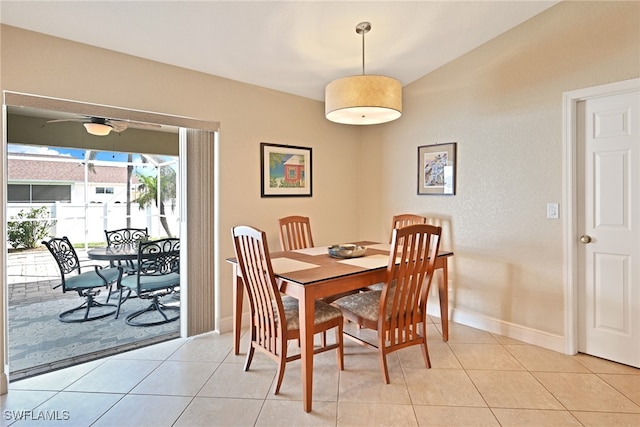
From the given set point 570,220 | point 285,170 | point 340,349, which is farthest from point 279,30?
point 570,220

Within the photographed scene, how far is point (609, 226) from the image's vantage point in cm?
250

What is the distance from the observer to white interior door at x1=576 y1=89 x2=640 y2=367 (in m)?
2.39

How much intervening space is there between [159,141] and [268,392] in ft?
15.7

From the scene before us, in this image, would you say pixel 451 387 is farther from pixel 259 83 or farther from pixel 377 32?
pixel 259 83

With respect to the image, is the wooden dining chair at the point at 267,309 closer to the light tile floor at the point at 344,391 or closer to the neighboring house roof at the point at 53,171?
the light tile floor at the point at 344,391

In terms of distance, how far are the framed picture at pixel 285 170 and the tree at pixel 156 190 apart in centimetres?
323

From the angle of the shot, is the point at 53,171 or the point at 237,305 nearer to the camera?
the point at 237,305

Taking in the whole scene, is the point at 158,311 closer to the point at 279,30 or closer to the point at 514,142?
the point at 279,30

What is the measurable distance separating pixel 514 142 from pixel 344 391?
8.04 feet

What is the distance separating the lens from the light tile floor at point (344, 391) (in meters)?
1.88

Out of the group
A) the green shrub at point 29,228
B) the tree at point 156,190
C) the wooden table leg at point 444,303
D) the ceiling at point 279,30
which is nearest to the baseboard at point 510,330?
the wooden table leg at point 444,303

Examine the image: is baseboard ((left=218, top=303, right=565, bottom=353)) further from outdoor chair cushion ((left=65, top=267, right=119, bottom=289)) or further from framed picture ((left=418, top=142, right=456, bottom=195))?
outdoor chair cushion ((left=65, top=267, right=119, bottom=289))

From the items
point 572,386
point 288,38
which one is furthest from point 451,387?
point 288,38

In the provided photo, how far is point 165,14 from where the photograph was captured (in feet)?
7.36
